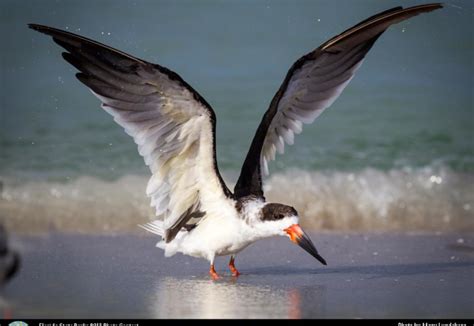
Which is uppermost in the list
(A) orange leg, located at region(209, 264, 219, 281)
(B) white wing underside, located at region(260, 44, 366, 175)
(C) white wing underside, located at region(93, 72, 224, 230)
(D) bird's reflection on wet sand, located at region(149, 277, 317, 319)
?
(B) white wing underside, located at region(260, 44, 366, 175)

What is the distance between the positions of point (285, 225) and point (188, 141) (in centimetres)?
79

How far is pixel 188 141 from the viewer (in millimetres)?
5070

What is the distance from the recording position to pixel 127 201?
24.2 feet

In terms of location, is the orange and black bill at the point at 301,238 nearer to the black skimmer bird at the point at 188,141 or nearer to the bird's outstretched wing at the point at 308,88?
the black skimmer bird at the point at 188,141

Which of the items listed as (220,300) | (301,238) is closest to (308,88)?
(301,238)

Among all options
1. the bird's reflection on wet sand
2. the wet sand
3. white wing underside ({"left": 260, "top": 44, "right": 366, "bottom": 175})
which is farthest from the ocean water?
the bird's reflection on wet sand

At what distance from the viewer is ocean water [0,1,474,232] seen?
737 centimetres

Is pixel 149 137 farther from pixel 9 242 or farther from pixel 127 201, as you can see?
pixel 127 201

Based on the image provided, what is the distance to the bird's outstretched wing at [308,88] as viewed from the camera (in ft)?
18.4

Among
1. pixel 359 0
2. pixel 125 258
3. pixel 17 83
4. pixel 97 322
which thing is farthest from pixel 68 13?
pixel 97 322

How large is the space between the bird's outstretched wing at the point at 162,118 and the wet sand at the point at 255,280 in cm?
53

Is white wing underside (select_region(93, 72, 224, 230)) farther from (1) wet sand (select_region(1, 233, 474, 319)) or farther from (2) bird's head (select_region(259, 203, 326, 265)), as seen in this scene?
(1) wet sand (select_region(1, 233, 474, 319))

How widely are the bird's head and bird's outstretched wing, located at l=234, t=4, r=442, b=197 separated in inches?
18.9

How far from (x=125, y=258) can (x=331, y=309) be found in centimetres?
192
